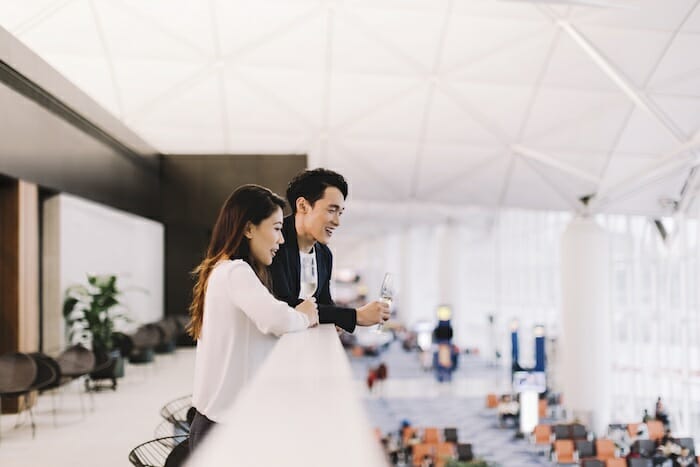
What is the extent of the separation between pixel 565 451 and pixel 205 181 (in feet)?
43.3

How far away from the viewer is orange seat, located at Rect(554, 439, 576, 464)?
2239 cm

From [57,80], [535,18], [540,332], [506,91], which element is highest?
[535,18]

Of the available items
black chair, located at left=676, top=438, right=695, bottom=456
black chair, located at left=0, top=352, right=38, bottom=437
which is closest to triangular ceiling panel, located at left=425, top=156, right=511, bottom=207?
black chair, located at left=676, top=438, right=695, bottom=456

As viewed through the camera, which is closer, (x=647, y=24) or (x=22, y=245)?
(x=22, y=245)

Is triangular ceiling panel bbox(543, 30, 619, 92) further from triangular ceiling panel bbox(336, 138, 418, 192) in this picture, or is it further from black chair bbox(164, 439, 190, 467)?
black chair bbox(164, 439, 190, 467)

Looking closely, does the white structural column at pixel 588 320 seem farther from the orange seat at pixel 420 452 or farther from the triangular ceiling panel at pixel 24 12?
the triangular ceiling panel at pixel 24 12

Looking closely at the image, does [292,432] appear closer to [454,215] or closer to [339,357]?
[339,357]

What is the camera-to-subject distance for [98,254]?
18.5 metres

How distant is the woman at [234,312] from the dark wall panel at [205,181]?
15.4 m

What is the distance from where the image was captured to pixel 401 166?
27.0 metres

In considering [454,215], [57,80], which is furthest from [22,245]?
[454,215]

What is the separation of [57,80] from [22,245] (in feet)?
9.94

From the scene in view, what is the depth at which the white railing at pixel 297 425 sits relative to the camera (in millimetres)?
1669

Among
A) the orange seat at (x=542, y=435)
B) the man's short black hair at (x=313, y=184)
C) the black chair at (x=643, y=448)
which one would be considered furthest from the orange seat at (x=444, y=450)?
the man's short black hair at (x=313, y=184)
